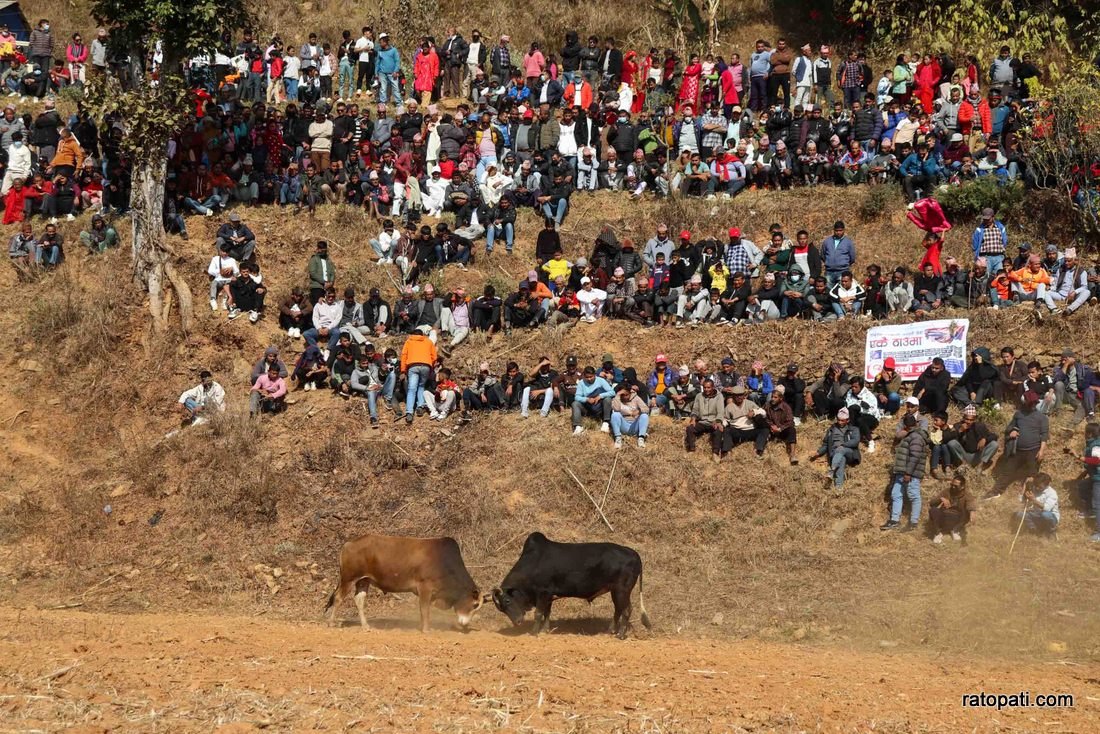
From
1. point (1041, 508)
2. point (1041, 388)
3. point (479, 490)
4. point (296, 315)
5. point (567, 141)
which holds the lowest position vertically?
point (479, 490)

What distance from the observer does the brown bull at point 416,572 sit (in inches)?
687

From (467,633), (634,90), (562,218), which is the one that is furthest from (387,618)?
(634,90)

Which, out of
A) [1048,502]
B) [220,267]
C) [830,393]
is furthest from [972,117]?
[220,267]

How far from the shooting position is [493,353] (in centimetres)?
2625

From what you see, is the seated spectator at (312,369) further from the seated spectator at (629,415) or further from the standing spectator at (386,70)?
the standing spectator at (386,70)

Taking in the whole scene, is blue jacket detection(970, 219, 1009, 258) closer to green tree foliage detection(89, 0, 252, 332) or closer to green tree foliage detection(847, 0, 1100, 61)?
green tree foliage detection(847, 0, 1100, 61)

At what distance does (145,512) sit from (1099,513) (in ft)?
51.6

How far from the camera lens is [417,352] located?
24594 millimetres

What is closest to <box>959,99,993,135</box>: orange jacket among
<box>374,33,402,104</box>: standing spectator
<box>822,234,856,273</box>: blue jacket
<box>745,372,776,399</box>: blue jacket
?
<box>822,234,856,273</box>: blue jacket

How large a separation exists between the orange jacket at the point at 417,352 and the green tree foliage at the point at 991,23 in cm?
1669

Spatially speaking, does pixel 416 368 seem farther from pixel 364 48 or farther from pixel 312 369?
pixel 364 48

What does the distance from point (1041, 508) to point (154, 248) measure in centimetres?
1781

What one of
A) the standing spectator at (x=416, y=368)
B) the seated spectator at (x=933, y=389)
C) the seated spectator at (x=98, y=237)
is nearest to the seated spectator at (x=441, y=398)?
the standing spectator at (x=416, y=368)

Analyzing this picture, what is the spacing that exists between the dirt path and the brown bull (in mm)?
543
